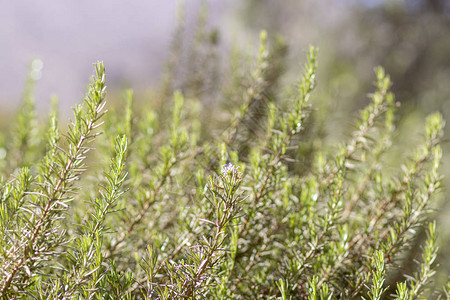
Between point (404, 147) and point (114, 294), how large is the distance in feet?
4.04

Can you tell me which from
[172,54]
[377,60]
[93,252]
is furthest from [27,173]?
[377,60]

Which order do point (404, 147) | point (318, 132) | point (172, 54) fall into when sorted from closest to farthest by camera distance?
1. point (318, 132)
2. point (172, 54)
3. point (404, 147)

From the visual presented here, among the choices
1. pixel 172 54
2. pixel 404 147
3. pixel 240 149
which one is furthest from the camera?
pixel 404 147

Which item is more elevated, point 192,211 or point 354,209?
point 354,209

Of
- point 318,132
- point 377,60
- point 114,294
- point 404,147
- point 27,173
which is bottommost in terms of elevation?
point 114,294

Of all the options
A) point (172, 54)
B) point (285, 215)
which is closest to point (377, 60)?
point (172, 54)

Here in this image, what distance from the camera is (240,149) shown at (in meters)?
0.76

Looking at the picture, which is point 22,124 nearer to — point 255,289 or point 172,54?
point 172,54

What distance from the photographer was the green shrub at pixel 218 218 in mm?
404

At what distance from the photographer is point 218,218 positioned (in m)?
0.39

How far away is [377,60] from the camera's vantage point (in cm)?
208

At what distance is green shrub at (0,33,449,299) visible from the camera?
1.33 feet

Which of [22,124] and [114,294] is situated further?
[22,124]

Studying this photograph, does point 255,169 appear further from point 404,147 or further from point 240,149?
point 404,147
